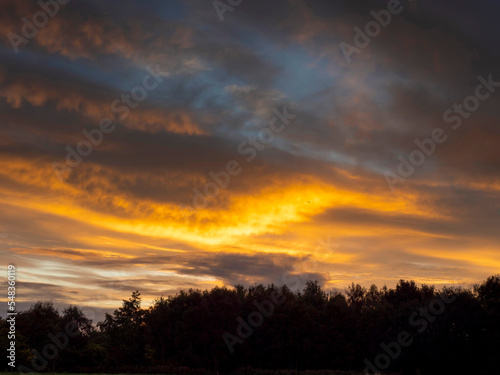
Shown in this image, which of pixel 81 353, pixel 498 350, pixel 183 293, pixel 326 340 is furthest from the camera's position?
pixel 183 293

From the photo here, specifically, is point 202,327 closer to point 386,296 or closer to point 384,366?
point 384,366

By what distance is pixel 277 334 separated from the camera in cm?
10006

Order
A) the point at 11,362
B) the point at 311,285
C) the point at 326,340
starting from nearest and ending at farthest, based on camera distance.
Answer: the point at 11,362 < the point at 326,340 < the point at 311,285

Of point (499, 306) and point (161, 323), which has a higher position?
point (499, 306)

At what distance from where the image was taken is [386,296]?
4496 inches

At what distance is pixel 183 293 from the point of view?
113 metres

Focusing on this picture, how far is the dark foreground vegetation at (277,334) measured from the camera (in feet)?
257

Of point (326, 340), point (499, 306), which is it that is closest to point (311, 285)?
point (326, 340)

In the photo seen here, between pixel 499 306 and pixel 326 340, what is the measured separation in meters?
32.2

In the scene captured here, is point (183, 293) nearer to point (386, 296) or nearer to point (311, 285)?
point (311, 285)

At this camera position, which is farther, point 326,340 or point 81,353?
point 326,340

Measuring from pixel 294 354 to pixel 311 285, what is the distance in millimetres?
34779

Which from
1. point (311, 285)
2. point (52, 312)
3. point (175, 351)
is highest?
point (311, 285)

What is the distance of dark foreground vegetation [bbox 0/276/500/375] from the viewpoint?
7825cm
